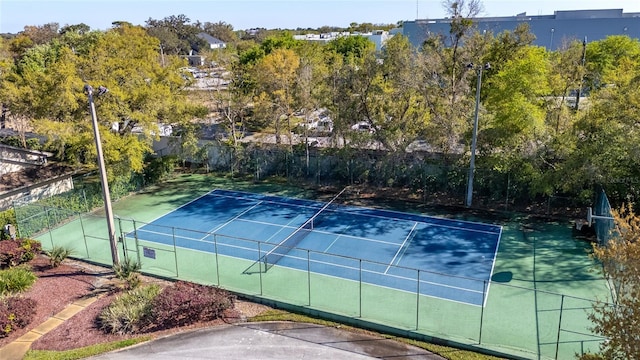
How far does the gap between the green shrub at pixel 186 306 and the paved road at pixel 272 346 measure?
2.09ft

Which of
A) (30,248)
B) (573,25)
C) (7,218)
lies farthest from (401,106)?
(573,25)

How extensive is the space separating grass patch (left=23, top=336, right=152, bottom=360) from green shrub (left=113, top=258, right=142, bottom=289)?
363 centimetres

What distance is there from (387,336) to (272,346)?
3800 millimetres

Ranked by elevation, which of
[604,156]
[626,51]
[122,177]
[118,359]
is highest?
[626,51]

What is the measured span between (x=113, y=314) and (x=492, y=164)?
20435 mm

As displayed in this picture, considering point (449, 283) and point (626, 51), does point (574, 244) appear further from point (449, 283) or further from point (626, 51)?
point (626, 51)

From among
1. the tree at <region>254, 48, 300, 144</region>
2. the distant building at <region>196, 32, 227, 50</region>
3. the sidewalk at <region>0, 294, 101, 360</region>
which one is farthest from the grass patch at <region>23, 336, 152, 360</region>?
the distant building at <region>196, 32, 227, 50</region>

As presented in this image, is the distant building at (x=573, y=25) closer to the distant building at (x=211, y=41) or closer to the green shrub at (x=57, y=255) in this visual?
the distant building at (x=211, y=41)

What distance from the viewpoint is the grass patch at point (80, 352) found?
15.0m

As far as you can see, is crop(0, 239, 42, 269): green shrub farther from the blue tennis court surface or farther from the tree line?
the tree line

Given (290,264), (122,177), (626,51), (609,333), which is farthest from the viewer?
(626,51)

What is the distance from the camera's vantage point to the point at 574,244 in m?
22.5

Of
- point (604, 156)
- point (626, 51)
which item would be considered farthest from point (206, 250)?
point (626, 51)

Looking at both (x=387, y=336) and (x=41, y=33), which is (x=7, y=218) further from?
(x=41, y=33)
